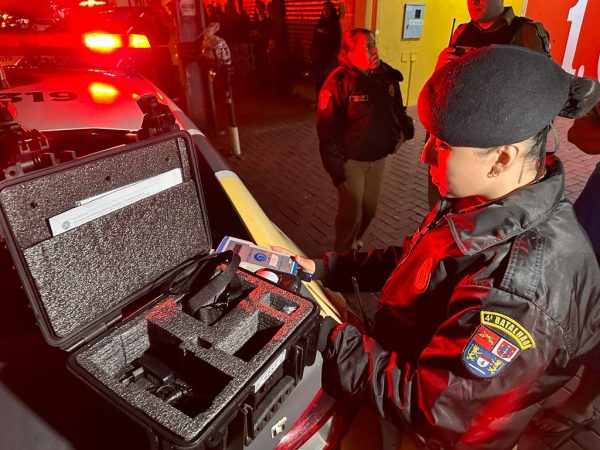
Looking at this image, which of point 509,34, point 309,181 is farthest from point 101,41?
point 509,34

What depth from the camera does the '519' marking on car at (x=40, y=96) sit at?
7.77 ft

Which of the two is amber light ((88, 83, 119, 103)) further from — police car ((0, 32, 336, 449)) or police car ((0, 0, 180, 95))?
police car ((0, 0, 180, 95))

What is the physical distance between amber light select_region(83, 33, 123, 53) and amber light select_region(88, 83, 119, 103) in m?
1.93

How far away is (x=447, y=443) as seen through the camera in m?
1.10

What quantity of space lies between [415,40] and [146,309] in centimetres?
867

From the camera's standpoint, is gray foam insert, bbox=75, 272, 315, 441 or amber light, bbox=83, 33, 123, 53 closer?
gray foam insert, bbox=75, 272, 315, 441

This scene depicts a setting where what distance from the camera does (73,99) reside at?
8.10 feet

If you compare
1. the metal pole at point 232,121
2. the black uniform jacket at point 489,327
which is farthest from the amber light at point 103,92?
the metal pole at point 232,121

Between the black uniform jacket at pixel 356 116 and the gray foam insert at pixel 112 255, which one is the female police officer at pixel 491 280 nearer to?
Answer: the gray foam insert at pixel 112 255

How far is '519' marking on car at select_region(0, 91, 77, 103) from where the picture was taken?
2.37 meters

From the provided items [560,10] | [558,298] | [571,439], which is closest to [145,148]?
[558,298]

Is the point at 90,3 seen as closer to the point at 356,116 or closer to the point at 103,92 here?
the point at 103,92

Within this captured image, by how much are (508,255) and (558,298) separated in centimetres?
15

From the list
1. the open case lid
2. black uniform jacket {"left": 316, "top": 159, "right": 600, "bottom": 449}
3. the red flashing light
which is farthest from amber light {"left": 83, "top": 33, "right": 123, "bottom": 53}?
the red flashing light
